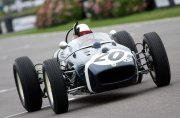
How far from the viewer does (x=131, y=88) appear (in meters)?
13.0

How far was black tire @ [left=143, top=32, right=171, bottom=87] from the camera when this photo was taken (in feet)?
38.2

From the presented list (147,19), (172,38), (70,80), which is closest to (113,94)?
(70,80)

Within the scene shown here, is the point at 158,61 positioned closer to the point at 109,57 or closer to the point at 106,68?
the point at 109,57

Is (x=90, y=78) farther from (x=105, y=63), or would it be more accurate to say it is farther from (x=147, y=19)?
(x=147, y=19)

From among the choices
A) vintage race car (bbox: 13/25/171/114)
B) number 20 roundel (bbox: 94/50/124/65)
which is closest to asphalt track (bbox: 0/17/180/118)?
vintage race car (bbox: 13/25/171/114)

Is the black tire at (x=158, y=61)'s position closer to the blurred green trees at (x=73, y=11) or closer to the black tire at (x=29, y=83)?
the black tire at (x=29, y=83)

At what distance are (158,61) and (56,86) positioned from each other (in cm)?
169

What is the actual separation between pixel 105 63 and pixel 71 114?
0.91 m

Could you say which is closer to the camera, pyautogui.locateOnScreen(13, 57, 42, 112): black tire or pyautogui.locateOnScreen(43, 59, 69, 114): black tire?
pyautogui.locateOnScreen(43, 59, 69, 114): black tire

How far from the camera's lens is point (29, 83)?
12273 mm

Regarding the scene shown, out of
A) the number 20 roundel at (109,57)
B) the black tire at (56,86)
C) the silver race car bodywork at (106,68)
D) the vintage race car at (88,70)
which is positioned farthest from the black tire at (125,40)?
the black tire at (56,86)

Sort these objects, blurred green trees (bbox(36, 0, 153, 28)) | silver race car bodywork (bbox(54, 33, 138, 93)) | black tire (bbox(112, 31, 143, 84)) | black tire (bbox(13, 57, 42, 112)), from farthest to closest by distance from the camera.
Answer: blurred green trees (bbox(36, 0, 153, 28)) < black tire (bbox(112, 31, 143, 84)) < black tire (bbox(13, 57, 42, 112)) < silver race car bodywork (bbox(54, 33, 138, 93))

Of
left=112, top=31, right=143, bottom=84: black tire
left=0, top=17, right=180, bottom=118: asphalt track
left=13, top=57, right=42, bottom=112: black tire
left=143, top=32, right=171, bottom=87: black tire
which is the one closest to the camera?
left=0, top=17, right=180, bottom=118: asphalt track

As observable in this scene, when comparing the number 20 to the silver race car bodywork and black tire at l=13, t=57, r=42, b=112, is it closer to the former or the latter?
the silver race car bodywork
